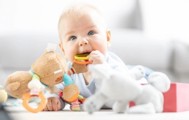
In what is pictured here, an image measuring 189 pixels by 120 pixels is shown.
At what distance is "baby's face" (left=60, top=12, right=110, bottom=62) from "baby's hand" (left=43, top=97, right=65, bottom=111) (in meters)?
0.11

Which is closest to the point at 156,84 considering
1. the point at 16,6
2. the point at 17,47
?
the point at 17,47

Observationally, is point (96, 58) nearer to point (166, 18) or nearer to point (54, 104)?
point (54, 104)

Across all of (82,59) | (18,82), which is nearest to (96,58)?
(82,59)

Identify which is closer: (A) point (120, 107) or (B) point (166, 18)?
(A) point (120, 107)

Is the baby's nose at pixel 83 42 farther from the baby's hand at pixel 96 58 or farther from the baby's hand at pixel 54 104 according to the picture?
the baby's hand at pixel 54 104

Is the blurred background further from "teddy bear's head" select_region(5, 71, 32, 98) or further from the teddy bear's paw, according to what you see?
the teddy bear's paw

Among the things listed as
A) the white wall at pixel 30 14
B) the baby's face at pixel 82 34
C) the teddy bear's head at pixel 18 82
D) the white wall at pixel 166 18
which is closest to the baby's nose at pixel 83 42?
the baby's face at pixel 82 34

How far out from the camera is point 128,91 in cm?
77

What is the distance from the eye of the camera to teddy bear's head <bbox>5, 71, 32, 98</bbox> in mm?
868

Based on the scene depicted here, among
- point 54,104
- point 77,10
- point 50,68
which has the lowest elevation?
point 54,104

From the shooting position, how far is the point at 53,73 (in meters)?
0.87

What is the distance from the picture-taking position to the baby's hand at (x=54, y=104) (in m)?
0.99

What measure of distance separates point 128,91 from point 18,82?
249mm

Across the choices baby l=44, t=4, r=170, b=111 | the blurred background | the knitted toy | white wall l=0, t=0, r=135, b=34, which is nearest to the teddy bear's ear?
the knitted toy
